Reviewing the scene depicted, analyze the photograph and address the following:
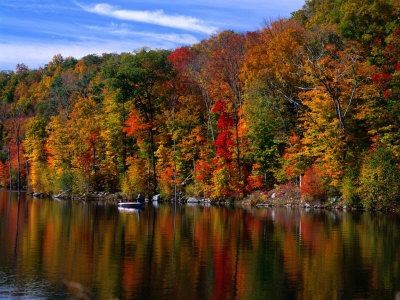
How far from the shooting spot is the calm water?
15602mm

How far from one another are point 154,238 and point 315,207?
25657 millimetres

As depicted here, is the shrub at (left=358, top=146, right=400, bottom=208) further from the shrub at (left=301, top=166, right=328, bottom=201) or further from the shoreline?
→ the shrub at (left=301, top=166, right=328, bottom=201)

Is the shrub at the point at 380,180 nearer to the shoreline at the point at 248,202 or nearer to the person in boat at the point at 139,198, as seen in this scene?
the shoreline at the point at 248,202

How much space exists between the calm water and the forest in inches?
538

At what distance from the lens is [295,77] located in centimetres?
5519

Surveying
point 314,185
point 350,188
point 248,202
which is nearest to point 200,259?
point 350,188

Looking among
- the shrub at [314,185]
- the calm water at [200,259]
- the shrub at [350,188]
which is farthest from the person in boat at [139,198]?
the shrub at [350,188]

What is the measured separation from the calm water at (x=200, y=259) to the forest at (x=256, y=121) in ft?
44.9

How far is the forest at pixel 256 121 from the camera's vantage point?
46.8 meters

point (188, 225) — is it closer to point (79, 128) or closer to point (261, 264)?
point (261, 264)

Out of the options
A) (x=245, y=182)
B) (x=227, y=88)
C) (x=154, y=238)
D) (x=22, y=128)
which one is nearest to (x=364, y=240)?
(x=154, y=238)

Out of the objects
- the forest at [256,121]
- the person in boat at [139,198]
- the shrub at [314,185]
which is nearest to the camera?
the forest at [256,121]

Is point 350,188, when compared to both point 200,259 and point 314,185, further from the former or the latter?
point 200,259

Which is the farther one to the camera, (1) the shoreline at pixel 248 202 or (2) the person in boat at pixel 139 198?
(2) the person in boat at pixel 139 198
